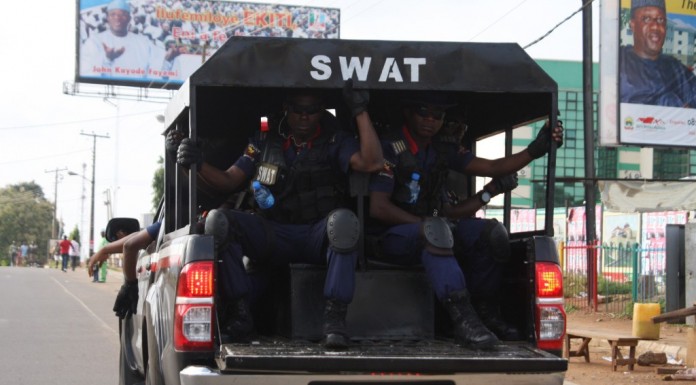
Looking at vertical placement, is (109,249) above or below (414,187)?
below

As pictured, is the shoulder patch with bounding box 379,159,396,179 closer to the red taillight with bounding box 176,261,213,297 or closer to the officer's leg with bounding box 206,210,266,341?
the officer's leg with bounding box 206,210,266,341

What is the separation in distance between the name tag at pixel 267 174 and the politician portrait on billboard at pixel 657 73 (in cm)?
1604

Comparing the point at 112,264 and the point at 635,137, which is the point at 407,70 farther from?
the point at 112,264

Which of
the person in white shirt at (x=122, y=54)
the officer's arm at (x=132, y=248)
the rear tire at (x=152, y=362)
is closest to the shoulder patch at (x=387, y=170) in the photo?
the rear tire at (x=152, y=362)

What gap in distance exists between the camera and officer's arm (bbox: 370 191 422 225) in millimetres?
5969

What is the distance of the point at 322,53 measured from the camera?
5.42 m

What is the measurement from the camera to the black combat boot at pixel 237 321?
529 centimetres

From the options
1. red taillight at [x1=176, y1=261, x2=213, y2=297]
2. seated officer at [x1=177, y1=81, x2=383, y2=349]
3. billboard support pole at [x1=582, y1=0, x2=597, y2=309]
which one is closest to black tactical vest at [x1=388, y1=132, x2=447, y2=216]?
seated officer at [x1=177, y1=81, x2=383, y2=349]

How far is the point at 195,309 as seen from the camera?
4941 millimetres

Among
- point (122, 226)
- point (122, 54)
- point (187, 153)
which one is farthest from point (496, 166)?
point (122, 54)

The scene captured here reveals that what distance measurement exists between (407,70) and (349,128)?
1.37 m

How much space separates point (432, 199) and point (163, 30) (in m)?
45.3

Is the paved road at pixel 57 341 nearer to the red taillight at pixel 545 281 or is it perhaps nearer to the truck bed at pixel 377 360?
the truck bed at pixel 377 360

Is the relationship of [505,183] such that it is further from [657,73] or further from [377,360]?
[657,73]
